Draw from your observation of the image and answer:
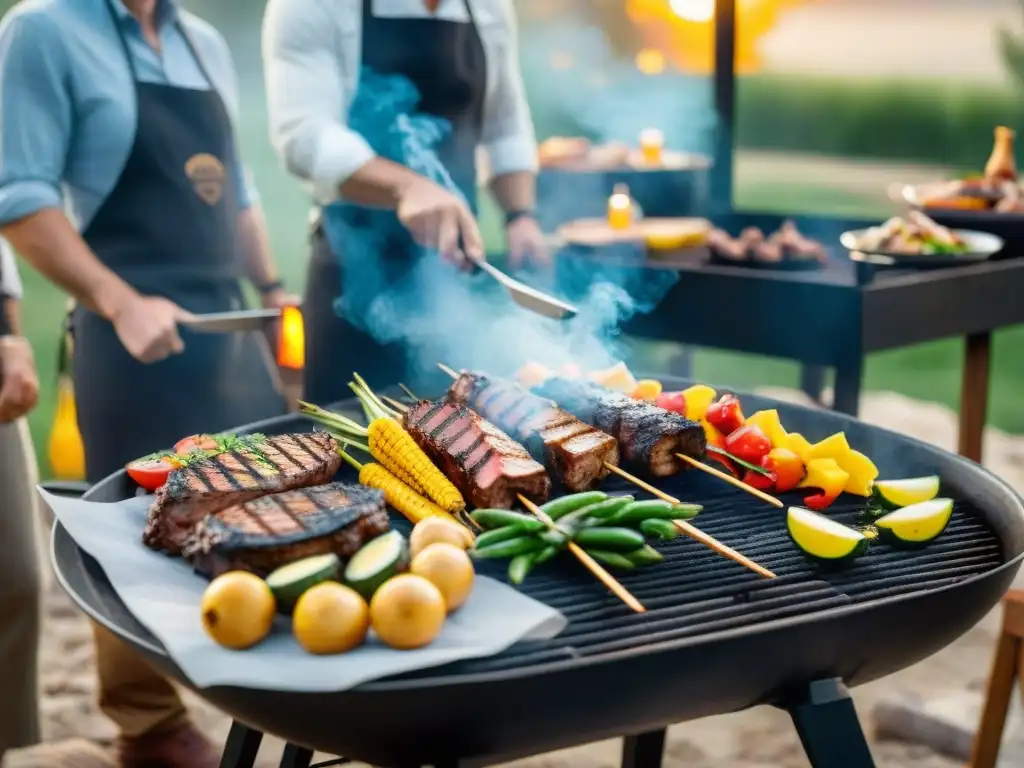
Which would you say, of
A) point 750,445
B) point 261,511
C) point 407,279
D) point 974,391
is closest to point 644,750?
point 750,445

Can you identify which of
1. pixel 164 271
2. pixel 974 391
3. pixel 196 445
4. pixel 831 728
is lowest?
pixel 974 391

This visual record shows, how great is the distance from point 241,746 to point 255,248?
227 centimetres

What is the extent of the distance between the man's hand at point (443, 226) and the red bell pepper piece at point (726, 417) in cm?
99

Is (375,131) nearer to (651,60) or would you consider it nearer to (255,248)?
(255,248)

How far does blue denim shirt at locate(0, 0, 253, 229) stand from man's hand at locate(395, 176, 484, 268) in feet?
3.22

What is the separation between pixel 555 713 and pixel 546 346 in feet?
6.81

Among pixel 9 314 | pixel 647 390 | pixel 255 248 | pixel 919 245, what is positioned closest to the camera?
pixel 647 390

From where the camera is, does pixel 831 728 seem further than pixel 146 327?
No

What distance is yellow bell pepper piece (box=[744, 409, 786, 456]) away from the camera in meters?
2.78

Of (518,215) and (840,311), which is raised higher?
(518,215)

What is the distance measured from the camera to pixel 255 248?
4277mm

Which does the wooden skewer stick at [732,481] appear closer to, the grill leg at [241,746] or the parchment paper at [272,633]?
the parchment paper at [272,633]

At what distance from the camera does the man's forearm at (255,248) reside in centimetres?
423

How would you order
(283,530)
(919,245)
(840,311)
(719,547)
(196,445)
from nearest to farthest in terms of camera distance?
(283,530), (719,547), (196,445), (840,311), (919,245)
